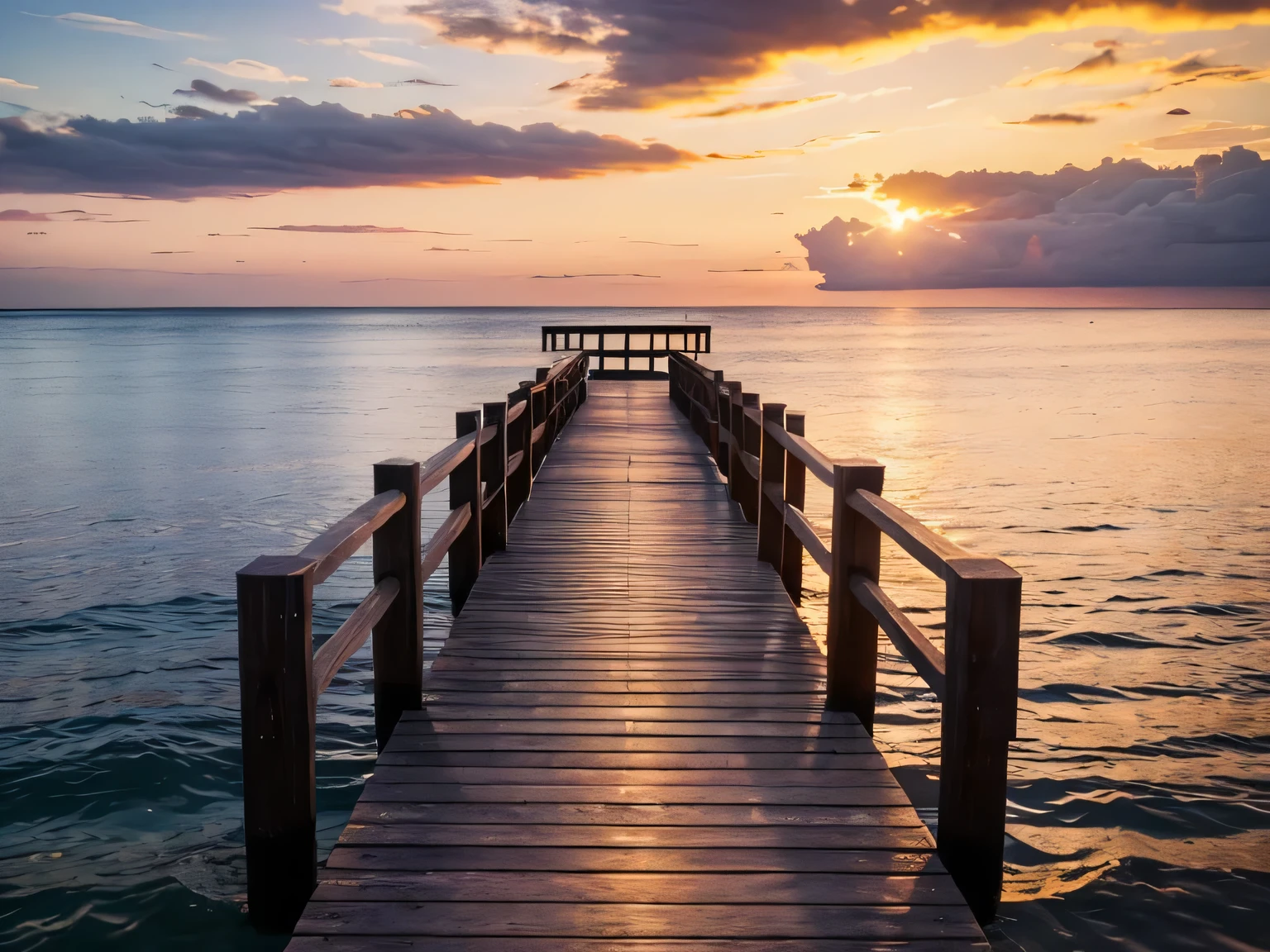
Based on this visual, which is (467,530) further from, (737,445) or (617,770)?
(737,445)

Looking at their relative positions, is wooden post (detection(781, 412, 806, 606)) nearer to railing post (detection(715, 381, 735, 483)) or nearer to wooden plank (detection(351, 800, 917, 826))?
wooden plank (detection(351, 800, 917, 826))

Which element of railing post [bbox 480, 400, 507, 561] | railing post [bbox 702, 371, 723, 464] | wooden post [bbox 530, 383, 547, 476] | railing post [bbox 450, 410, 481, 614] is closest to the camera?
railing post [bbox 450, 410, 481, 614]

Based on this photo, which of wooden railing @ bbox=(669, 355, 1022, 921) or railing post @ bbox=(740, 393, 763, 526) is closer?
wooden railing @ bbox=(669, 355, 1022, 921)

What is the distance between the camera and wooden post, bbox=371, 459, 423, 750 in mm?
4082

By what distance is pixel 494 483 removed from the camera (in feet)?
23.8

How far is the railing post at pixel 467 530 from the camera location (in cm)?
616

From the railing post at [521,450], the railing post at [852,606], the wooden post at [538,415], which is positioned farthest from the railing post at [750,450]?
the railing post at [852,606]

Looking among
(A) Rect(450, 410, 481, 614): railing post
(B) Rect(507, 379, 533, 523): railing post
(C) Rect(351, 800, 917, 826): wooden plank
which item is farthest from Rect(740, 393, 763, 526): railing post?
(C) Rect(351, 800, 917, 826): wooden plank

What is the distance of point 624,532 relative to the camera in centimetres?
848

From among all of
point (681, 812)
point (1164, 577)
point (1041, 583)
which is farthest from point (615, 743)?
point (1164, 577)

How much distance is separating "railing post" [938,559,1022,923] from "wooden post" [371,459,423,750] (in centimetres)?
220

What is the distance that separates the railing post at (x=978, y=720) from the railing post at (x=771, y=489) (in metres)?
3.74

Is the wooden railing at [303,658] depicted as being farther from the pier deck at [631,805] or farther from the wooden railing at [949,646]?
the wooden railing at [949,646]

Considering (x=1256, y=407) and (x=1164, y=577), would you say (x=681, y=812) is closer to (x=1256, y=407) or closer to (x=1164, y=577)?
(x=1164, y=577)
